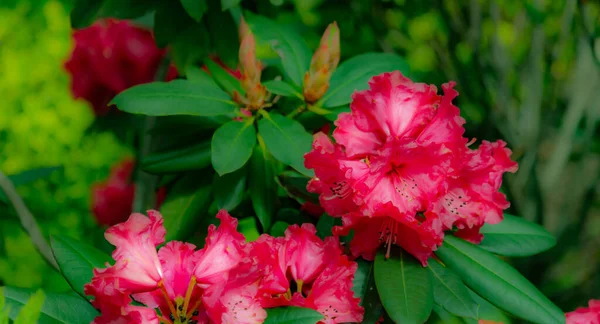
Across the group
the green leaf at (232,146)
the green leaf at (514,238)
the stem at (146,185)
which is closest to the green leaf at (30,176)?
the stem at (146,185)

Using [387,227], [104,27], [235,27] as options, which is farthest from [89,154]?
[387,227]

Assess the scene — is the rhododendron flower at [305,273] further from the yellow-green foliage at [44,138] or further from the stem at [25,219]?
the yellow-green foliage at [44,138]

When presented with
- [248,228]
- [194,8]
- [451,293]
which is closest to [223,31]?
[194,8]

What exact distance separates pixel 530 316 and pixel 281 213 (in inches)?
17.9

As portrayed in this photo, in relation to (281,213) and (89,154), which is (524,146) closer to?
(281,213)

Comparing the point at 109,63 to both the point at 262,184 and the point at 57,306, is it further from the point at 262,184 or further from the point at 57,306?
the point at 57,306

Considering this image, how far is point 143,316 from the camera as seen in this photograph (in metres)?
0.75

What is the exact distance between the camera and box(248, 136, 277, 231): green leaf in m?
1.10

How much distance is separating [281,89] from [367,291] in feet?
1.28

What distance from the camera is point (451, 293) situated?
0.89 m

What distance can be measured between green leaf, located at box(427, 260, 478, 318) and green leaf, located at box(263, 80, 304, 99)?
389 mm

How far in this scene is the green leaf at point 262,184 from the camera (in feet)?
3.62

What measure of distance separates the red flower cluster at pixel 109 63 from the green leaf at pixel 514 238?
0.97 metres

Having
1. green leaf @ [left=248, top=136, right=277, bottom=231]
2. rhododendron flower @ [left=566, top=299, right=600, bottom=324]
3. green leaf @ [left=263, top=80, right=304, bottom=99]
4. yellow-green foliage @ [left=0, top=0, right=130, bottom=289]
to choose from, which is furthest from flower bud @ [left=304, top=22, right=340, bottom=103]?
yellow-green foliage @ [left=0, top=0, right=130, bottom=289]
